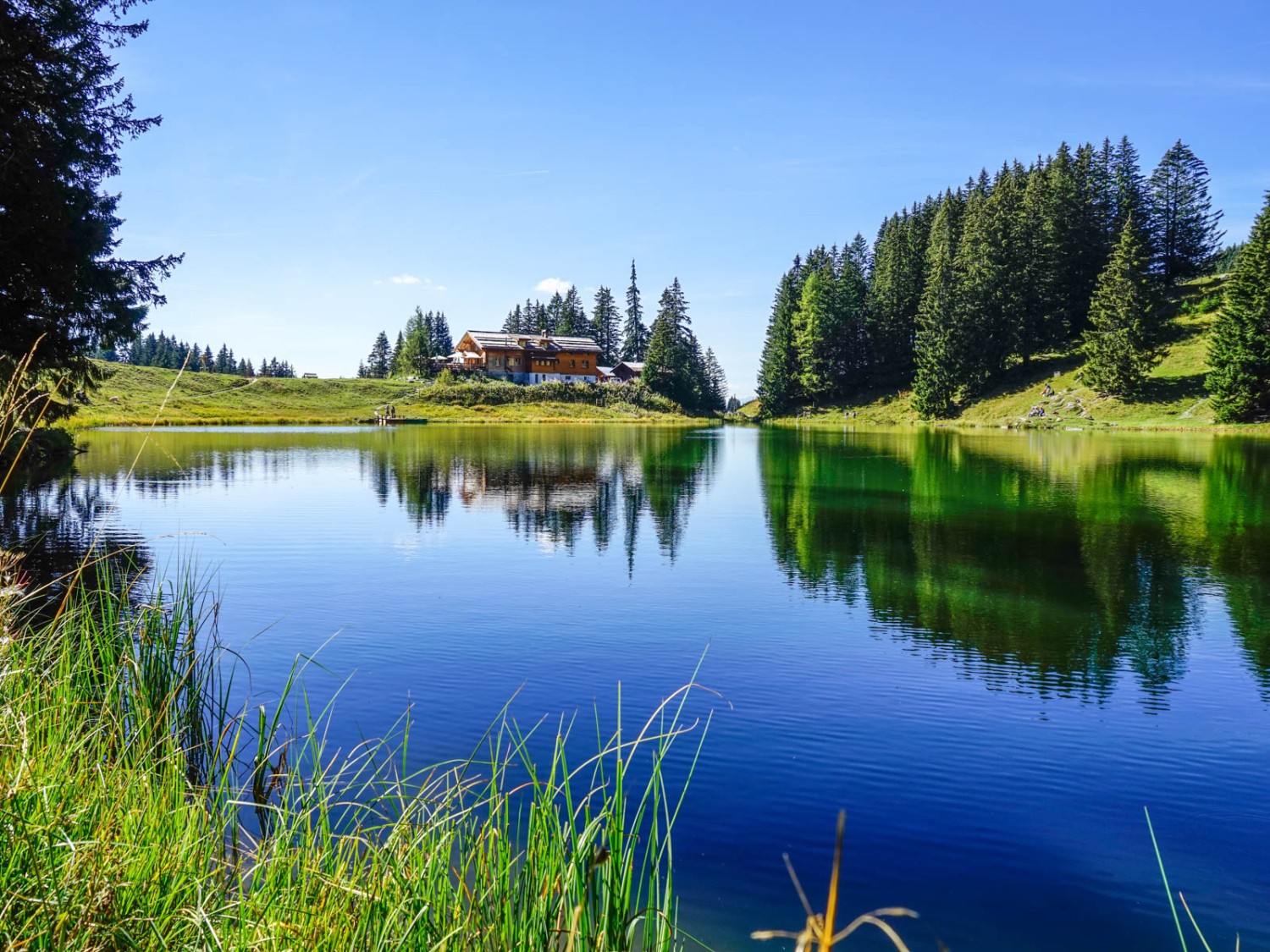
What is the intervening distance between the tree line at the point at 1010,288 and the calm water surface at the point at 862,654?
144ft

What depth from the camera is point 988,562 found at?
18.3 metres

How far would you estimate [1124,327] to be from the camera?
64750 mm

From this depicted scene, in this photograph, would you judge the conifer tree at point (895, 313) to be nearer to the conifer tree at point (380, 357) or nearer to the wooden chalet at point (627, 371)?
the wooden chalet at point (627, 371)

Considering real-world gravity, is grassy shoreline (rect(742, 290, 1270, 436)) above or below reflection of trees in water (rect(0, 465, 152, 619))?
above

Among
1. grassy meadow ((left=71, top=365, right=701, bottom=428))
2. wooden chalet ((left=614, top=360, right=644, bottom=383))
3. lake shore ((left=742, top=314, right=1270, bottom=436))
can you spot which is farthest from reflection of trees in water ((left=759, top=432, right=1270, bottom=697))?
wooden chalet ((left=614, top=360, right=644, bottom=383))

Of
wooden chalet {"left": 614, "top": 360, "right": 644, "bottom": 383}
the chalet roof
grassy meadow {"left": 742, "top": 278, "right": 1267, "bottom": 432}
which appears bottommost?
grassy meadow {"left": 742, "top": 278, "right": 1267, "bottom": 432}

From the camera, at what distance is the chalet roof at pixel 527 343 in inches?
4405

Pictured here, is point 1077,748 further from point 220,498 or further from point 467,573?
point 220,498

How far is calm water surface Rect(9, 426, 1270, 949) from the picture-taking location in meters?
6.71

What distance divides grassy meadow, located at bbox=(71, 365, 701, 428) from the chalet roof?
8.61m

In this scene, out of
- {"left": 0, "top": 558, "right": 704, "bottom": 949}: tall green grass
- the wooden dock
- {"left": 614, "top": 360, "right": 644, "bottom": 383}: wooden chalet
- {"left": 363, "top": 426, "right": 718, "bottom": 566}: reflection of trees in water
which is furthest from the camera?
{"left": 614, "top": 360, "right": 644, "bottom": 383}: wooden chalet

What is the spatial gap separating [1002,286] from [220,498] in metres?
70.3

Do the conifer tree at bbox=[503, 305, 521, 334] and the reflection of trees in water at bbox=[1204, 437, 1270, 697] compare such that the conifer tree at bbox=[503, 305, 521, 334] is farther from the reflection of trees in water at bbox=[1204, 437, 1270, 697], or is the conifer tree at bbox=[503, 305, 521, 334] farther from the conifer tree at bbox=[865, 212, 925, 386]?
the reflection of trees in water at bbox=[1204, 437, 1270, 697]

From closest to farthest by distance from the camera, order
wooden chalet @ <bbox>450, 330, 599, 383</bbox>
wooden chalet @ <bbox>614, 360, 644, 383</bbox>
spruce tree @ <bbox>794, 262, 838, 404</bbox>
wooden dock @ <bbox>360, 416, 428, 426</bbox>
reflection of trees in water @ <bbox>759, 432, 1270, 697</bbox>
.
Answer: reflection of trees in water @ <bbox>759, 432, 1270, 697</bbox> < wooden dock @ <bbox>360, 416, 428, 426</bbox> < spruce tree @ <bbox>794, 262, 838, 404</bbox> < wooden chalet @ <bbox>450, 330, 599, 383</bbox> < wooden chalet @ <bbox>614, 360, 644, 383</bbox>
